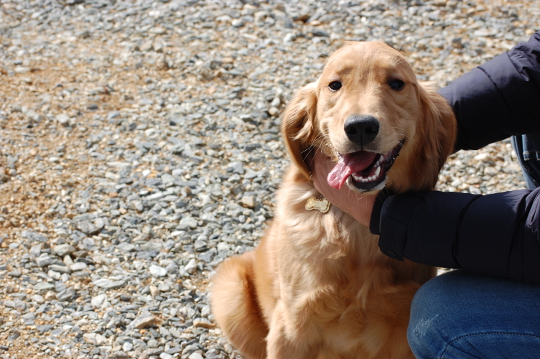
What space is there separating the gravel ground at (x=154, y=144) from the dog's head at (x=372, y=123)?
135 centimetres

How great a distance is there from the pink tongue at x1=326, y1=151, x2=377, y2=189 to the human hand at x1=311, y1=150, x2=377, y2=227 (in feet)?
0.60

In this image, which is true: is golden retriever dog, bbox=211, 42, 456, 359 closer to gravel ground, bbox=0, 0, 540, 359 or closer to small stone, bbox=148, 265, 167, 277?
gravel ground, bbox=0, 0, 540, 359

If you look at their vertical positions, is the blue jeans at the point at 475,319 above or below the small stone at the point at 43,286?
above

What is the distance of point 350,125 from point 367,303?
82cm

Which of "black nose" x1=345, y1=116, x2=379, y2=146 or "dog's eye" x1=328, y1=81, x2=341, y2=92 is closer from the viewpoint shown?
"black nose" x1=345, y1=116, x2=379, y2=146

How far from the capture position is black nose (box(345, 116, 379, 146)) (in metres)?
2.20

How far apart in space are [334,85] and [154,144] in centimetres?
253

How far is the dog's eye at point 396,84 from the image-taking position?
8.14ft

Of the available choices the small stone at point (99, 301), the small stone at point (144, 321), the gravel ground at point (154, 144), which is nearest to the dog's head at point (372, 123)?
the small stone at point (144, 321)

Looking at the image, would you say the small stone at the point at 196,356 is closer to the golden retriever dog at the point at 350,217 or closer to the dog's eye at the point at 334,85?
the golden retriever dog at the point at 350,217

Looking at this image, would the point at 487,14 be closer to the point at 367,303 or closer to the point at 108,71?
the point at 108,71

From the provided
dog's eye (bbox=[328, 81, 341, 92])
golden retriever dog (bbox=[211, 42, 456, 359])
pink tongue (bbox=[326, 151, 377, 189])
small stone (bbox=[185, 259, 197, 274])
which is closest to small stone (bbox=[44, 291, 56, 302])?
small stone (bbox=[185, 259, 197, 274])

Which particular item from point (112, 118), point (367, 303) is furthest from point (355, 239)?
point (112, 118)

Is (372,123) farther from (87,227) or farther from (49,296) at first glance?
(87,227)
